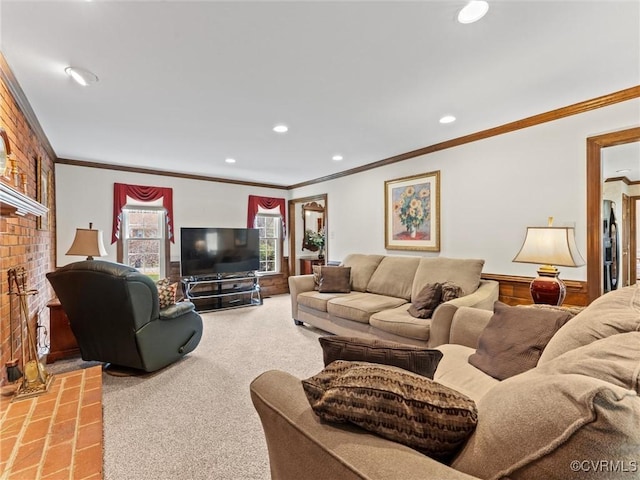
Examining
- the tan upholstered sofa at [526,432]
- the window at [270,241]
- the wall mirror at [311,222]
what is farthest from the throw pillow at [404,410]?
the wall mirror at [311,222]

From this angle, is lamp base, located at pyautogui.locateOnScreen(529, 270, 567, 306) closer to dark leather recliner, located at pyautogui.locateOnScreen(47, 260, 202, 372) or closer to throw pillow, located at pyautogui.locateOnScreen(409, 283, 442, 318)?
throw pillow, located at pyautogui.locateOnScreen(409, 283, 442, 318)

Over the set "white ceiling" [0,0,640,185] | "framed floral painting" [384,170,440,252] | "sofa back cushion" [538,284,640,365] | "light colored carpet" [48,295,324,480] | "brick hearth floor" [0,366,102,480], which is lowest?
"light colored carpet" [48,295,324,480]

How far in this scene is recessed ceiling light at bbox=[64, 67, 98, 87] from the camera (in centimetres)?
213

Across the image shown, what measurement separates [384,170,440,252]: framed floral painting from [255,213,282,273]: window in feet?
9.31

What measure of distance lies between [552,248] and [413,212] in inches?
75.4

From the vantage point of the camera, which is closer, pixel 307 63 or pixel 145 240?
pixel 307 63

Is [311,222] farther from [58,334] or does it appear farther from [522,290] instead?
[58,334]

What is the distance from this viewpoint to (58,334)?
306 centimetres

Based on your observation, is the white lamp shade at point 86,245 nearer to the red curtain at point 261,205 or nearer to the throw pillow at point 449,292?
the red curtain at point 261,205

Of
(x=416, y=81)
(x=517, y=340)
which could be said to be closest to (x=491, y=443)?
(x=517, y=340)

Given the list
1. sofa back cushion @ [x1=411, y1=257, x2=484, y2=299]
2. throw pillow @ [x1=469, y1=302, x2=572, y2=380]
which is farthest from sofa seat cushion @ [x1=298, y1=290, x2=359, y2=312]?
throw pillow @ [x1=469, y1=302, x2=572, y2=380]

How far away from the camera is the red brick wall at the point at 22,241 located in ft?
→ 6.96

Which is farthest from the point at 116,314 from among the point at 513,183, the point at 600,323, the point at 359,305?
the point at 513,183

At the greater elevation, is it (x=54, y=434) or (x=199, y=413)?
(x=54, y=434)
